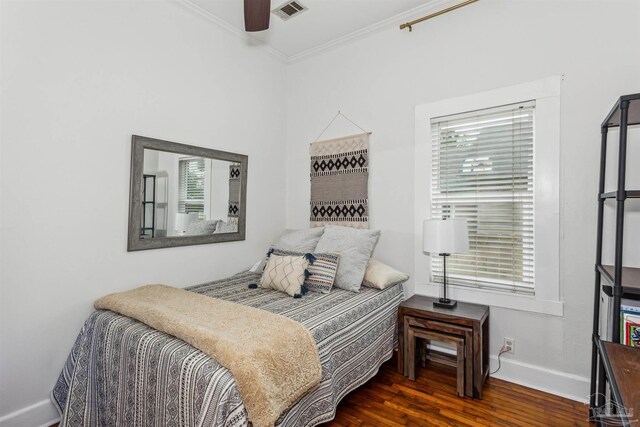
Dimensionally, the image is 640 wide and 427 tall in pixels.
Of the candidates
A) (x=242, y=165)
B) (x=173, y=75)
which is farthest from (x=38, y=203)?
(x=242, y=165)

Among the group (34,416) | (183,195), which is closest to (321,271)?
(183,195)

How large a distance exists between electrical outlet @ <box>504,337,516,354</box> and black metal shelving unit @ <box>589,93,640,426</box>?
456 mm

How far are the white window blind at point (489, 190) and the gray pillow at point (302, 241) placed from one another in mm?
1036

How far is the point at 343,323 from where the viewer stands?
2.01 metres

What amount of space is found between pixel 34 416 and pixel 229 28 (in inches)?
126

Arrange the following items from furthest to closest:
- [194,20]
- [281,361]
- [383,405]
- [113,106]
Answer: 1. [194,20]
2. [113,106]
3. [383,405]
4. [281,361]

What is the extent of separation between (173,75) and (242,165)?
93cm

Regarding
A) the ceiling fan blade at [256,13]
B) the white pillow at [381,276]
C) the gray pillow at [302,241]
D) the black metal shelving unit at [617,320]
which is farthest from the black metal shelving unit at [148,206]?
the black metal shelving unit at [617,320]

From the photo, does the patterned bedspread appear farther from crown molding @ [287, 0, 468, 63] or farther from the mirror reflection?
crown molding @ [287, 0, 468, 63]

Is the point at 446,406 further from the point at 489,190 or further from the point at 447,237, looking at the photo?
the point at 489,190

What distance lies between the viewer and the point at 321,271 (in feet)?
8.32

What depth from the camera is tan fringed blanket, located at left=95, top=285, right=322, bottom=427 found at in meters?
1.31

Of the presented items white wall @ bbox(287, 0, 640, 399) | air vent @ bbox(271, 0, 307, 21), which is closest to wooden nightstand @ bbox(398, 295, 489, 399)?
white wall @ bbox(287, 0, 640, 399)

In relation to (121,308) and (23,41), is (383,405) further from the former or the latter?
(23,41)
